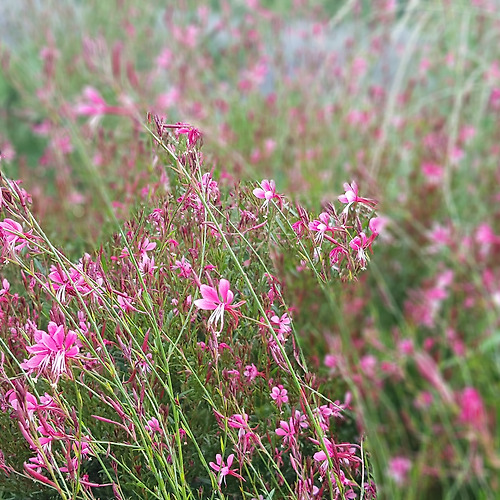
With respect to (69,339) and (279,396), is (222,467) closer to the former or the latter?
(279,396)

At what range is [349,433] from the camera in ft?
3.02

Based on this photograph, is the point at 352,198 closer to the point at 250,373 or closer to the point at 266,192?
the point at 266,192

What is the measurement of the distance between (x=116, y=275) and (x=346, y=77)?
2.42 metres

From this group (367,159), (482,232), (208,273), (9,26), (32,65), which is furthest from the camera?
(9,26)

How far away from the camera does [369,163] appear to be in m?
2.75

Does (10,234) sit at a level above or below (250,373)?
above

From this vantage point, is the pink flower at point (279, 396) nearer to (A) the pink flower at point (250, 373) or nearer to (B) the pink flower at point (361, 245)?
(A) the pink flower at point (250, 373)

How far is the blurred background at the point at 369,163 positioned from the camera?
1124 mm

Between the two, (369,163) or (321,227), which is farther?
(369,163)

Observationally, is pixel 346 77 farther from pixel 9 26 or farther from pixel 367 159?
pixel 9 26

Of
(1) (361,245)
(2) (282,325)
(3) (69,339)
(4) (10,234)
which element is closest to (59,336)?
(3) (69,339)

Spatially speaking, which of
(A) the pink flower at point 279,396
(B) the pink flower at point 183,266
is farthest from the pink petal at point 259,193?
(A) the pink flower at point 279,396

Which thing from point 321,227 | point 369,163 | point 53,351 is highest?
point 321,227

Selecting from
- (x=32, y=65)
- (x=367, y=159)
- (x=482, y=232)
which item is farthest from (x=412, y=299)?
(x=32, y=65)
